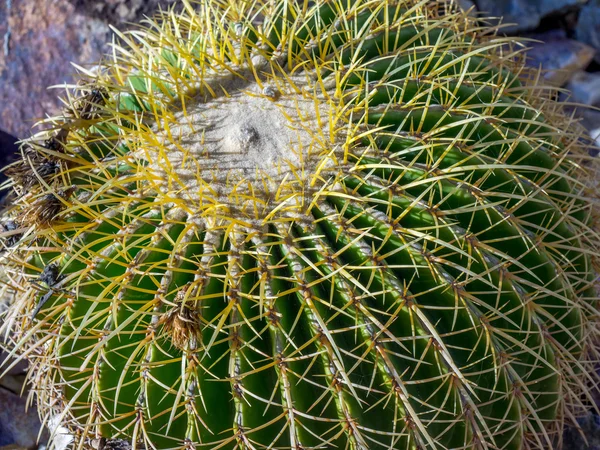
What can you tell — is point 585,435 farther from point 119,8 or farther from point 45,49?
point 45,49

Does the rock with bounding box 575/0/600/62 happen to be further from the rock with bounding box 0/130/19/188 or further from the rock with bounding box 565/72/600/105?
the rock with bounding box 0/130/19/188

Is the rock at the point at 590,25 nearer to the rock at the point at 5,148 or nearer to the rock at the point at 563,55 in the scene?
the rock at the point at 563,55

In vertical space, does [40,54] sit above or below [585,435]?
above

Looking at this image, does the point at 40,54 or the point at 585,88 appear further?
the point at 585,88

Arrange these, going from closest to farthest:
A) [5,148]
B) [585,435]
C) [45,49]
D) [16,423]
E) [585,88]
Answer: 1. [585,435]
2. [16,423]
3. [5,148]
4. [45,49]
5. [585,88]

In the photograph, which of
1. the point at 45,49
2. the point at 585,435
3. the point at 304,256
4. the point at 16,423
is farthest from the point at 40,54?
the point at 585,435

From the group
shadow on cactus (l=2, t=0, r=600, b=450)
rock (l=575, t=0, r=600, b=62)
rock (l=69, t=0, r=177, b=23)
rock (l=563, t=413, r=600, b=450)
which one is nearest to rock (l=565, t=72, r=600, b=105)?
rock (l=575, t=0, r=600, b=62)
